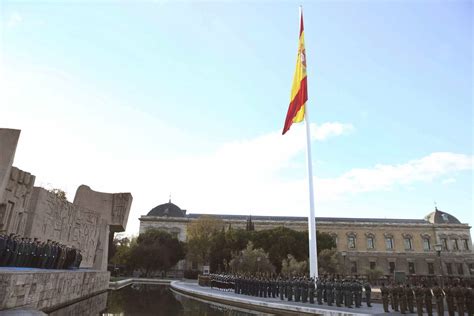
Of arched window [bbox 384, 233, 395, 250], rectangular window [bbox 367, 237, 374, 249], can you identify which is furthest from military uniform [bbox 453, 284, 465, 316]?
arched window [bbox 384, 233, 395, 250]

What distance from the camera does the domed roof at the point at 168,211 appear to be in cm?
6803

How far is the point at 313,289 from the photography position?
46.5 ft

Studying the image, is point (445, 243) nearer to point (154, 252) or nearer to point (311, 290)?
point (154, 252)

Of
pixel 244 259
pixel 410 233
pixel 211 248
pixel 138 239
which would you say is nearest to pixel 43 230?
pixel 244 259

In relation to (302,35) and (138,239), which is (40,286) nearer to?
(302,35)

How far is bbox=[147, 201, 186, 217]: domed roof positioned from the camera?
223ft

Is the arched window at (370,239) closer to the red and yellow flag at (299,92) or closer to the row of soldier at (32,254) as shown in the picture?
the red and yellow flag at (299,92)

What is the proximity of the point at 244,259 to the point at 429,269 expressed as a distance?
46.8 meters

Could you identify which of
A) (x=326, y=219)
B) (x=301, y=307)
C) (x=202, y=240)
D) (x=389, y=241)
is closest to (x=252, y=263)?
(x=202, y=240)

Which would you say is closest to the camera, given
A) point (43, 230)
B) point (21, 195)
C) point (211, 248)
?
point (21, 195)

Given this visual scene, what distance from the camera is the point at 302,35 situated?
18875 mm

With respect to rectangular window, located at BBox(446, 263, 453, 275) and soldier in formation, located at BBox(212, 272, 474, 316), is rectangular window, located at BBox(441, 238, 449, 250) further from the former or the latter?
soldier in formation, located at BBox(212, 272, 474, 316)

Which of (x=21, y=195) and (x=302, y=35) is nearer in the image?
(x=21, y=195)

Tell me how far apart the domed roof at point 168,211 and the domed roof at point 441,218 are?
4973cm
